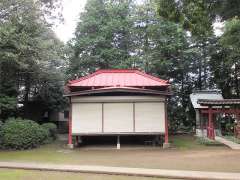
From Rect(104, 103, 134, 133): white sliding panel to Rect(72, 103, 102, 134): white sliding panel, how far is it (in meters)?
0.40

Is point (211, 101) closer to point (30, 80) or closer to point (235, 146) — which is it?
point (235, 146)

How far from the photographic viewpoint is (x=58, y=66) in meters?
32.5

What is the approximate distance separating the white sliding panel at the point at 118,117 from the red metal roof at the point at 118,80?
1606mm

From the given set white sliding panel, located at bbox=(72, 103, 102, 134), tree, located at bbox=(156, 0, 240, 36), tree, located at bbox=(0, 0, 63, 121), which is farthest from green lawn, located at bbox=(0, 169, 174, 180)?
white sliding panel, located at bbox=(72, 103, 102, 134)

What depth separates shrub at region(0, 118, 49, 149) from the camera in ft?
67.4

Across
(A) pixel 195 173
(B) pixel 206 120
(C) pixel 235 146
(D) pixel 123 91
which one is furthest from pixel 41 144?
(B) pixel 206 120

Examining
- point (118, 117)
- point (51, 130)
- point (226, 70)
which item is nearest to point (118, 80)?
point (118, 117)

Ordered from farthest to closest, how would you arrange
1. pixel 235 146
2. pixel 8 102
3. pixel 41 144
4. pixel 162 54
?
pixel 162 54, pixel 8 102, pixel 41 144, pixel 235 146

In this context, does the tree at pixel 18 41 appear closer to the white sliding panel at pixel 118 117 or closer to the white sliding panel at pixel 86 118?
the white sliding panel at pixel 86 118

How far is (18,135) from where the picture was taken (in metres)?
20.7

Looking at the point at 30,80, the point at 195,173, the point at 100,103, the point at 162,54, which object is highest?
the point at 162,54

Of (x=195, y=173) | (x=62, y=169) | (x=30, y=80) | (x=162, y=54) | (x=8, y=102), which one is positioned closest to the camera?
(x=195, y=173)

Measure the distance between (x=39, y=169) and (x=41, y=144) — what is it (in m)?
9.58

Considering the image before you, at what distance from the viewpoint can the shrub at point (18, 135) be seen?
809 inches
